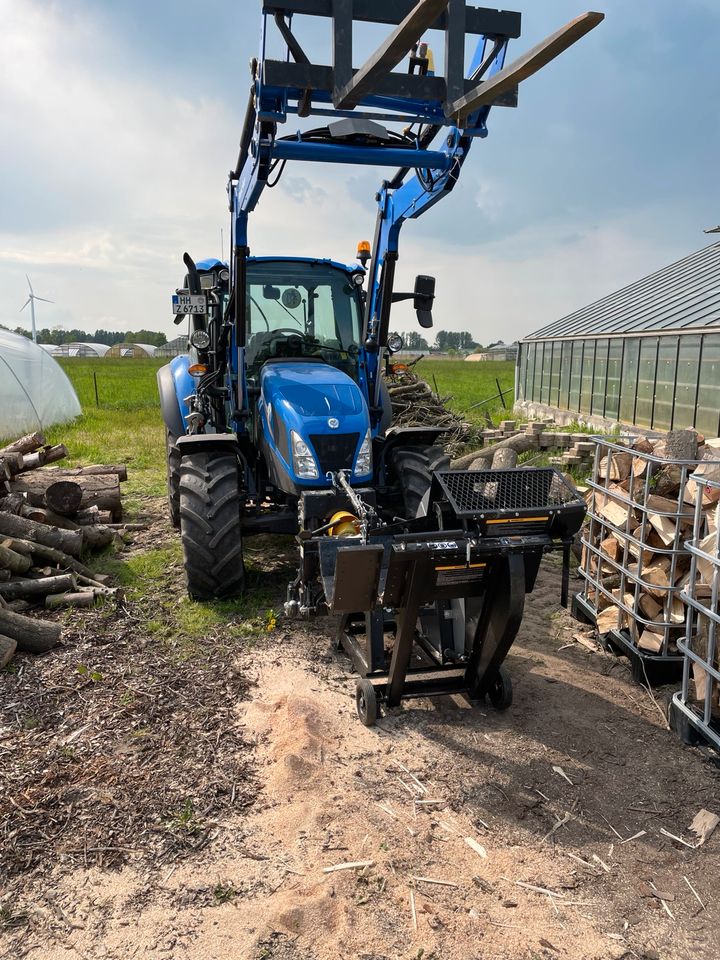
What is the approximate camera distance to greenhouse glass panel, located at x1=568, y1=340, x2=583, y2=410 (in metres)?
16.0

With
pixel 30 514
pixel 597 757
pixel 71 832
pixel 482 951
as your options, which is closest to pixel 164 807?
pixel 71 832

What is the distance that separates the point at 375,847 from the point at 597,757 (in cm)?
138

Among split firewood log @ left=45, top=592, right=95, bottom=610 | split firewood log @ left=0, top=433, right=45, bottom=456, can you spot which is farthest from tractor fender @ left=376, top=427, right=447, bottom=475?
split firewood log @ left=0, top=433, right=45, bottom=456

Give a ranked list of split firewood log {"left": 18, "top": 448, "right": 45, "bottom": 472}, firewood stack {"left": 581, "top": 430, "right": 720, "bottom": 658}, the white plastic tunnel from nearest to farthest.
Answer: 1. firewood stack {"left": 581, "top": 430, "right": 720, "bottom": 658}
2. split firewood log {"left": 18, "top": 448, "right": 45, "bottom": 472}
3. the white plastic tunnel

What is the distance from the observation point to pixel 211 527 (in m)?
5.32

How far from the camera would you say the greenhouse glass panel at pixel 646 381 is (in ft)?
41.8

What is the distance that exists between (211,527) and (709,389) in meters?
8.66

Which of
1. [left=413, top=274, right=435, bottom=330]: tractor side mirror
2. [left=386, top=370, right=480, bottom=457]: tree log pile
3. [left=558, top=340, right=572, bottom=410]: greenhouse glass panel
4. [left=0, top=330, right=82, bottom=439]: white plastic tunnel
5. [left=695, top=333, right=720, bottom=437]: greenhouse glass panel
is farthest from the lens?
[left=558, top=340, right=572, bottom=410]: greenhouse glass panel

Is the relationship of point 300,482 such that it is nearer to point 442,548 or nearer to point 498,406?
point 442,548

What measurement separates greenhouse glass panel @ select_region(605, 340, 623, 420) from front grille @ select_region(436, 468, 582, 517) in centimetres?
1083

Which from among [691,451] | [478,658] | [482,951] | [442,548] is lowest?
[482,951]

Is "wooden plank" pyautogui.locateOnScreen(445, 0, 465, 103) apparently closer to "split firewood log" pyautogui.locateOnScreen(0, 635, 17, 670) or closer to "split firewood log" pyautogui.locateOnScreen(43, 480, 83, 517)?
"split firewood log" pyautogui.locateOnScreen(0, 635, 17, 670)

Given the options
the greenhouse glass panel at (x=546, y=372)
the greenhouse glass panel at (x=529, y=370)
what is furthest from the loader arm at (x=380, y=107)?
the greenhouse glass panel at (x=529, y=370)

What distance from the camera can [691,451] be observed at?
16.0 feet
